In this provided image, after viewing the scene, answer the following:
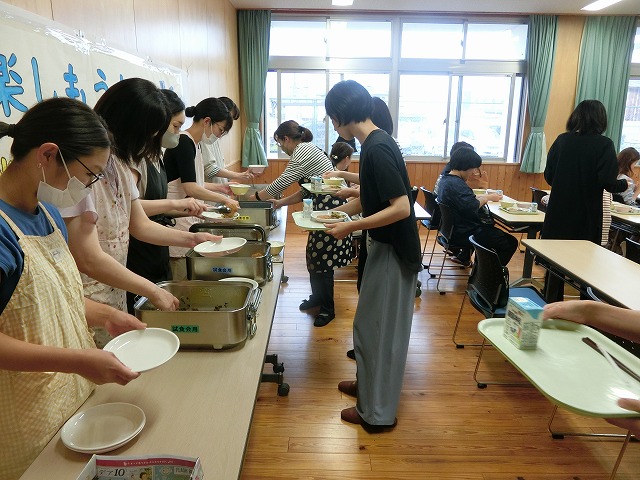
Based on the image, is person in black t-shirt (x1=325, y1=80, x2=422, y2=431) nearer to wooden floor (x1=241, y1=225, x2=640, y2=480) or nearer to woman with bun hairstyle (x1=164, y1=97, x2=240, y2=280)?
wooden floor (x1=241, y1=225, x2=640, y2=480)

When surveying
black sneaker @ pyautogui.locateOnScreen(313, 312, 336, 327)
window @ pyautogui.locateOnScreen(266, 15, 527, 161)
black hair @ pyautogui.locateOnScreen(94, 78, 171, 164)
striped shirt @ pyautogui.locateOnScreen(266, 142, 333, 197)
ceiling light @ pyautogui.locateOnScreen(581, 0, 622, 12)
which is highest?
ceiling light @ pyautogui.locateOnScreen(581, 0, 622, 12)

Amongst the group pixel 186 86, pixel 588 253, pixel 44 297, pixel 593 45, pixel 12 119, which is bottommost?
pixel 588 253

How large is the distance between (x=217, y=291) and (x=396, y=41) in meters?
5.47

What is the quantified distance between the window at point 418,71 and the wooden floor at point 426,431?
421 cm

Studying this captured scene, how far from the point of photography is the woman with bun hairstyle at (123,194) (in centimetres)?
127

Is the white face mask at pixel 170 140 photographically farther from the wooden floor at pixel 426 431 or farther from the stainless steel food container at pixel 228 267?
the wooden floor at pixel 426 431

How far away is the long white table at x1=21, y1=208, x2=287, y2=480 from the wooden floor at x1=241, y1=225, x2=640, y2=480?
34.7 inches

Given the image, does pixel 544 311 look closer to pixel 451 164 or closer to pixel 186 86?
pixel 451 164

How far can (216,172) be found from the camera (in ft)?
11.7

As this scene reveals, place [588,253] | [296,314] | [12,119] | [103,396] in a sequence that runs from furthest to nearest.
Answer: [296,314] < [588,253] < [12,119] < [103,396]

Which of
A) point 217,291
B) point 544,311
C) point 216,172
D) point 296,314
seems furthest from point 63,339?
point 216,172

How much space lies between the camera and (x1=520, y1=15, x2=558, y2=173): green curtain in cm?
574

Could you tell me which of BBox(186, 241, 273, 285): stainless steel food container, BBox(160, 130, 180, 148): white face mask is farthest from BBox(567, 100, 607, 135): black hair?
BBox(160, 130, 180, 148): white face mask

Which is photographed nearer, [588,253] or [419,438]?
[419,438]
